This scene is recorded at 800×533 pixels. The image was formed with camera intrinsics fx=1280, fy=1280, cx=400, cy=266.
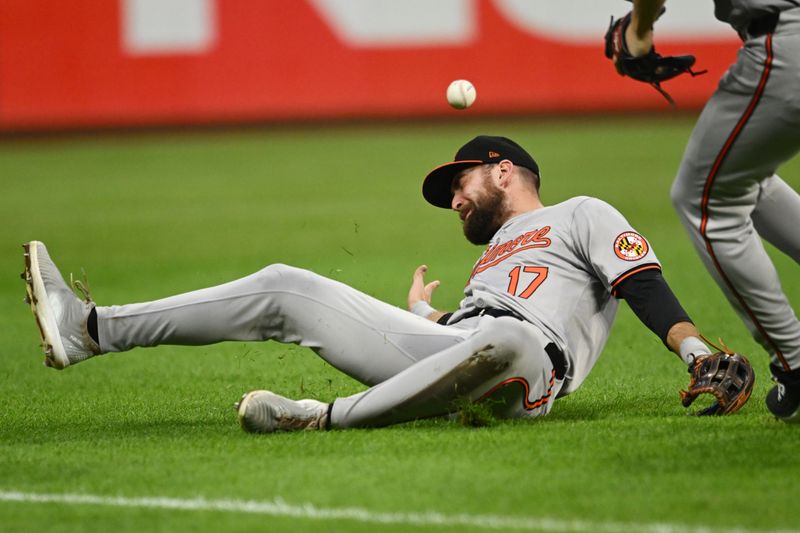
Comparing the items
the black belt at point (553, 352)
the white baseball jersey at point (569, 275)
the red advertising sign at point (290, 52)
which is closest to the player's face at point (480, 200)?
the white baseball jersey at point (569, 275)

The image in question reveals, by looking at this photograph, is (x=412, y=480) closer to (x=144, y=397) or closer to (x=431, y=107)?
(x=144, y=397)

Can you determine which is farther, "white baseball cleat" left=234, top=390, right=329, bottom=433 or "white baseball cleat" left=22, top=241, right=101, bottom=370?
"white baseball cleat" left=22, top=241, right=101, bottom=370

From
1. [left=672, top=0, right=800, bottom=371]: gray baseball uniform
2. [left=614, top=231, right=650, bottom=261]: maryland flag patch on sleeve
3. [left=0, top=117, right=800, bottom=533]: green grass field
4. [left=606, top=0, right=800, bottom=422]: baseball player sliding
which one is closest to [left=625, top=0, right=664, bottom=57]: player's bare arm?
[left=606, top=0, right=800, bottom=422]: baseball player sliding

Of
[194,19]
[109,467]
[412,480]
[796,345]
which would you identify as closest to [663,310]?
[796,345]

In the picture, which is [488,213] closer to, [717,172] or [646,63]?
[646,63]

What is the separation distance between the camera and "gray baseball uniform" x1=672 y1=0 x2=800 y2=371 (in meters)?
4.22

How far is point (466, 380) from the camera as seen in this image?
462 cm

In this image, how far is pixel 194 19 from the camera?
18.5 meters

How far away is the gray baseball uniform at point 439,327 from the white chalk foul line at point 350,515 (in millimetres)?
1073

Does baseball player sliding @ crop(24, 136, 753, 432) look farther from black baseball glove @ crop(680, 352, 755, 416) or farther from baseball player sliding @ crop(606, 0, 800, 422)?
baseball player sliding @ crop(606, 0, 800, 422)

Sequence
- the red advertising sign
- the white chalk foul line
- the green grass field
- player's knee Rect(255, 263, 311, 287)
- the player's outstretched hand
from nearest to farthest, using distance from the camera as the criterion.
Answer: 1. the white chalk foul line
2. the green grass field
3. player's knee Rect(255, 263, 311, 287)
4. the player's outstretched hand
5. the red advertising sign

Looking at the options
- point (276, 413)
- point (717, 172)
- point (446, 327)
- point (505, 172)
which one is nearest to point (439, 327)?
point (446, 327)

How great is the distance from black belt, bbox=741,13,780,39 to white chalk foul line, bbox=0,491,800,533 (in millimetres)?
1779

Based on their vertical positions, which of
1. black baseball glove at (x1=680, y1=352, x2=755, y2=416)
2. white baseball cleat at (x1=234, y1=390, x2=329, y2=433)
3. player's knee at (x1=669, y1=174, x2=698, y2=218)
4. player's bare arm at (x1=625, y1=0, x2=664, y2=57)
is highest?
player's bare arm at (x1=625, y1=0, x2=664, y2=57)
